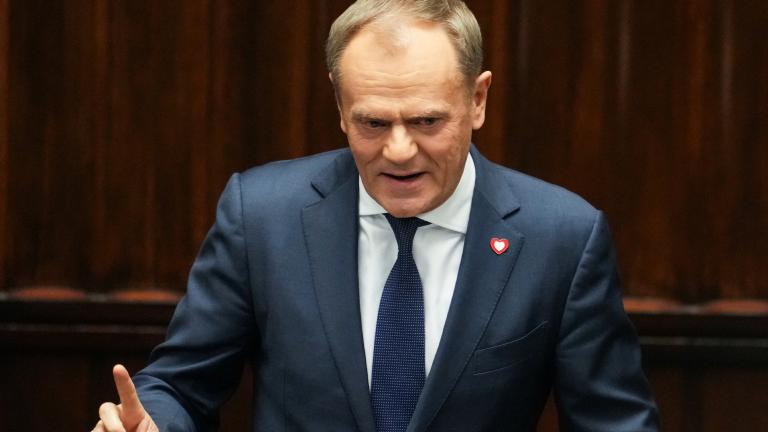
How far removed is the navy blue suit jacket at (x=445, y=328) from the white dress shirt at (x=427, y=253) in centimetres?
3

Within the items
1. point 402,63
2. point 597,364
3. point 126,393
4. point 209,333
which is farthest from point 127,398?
point 597,364

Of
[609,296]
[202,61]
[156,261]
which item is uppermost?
[202,61]

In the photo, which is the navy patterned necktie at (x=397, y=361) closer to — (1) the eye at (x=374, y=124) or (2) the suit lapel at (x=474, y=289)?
(2) the suit lapel at (x=474, y=289)

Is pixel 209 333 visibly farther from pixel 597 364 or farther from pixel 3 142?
pixel 3 142

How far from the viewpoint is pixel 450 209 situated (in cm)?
234

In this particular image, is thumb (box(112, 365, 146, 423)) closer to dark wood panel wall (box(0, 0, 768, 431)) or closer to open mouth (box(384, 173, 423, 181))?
open mouth (box(384, 173, 423, 181))

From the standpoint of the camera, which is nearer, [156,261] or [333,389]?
[333,389]

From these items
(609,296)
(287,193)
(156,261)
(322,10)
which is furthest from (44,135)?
(609,296)

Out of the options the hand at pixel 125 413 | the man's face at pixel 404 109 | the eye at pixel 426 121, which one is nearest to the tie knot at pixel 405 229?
the man's face at pixel 404 109

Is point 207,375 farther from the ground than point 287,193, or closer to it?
closer to it

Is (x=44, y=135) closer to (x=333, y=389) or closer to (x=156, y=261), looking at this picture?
(x=156, y=261)

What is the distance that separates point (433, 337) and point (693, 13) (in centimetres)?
140

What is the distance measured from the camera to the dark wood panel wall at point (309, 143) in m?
3.34

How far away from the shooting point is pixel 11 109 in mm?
3410
